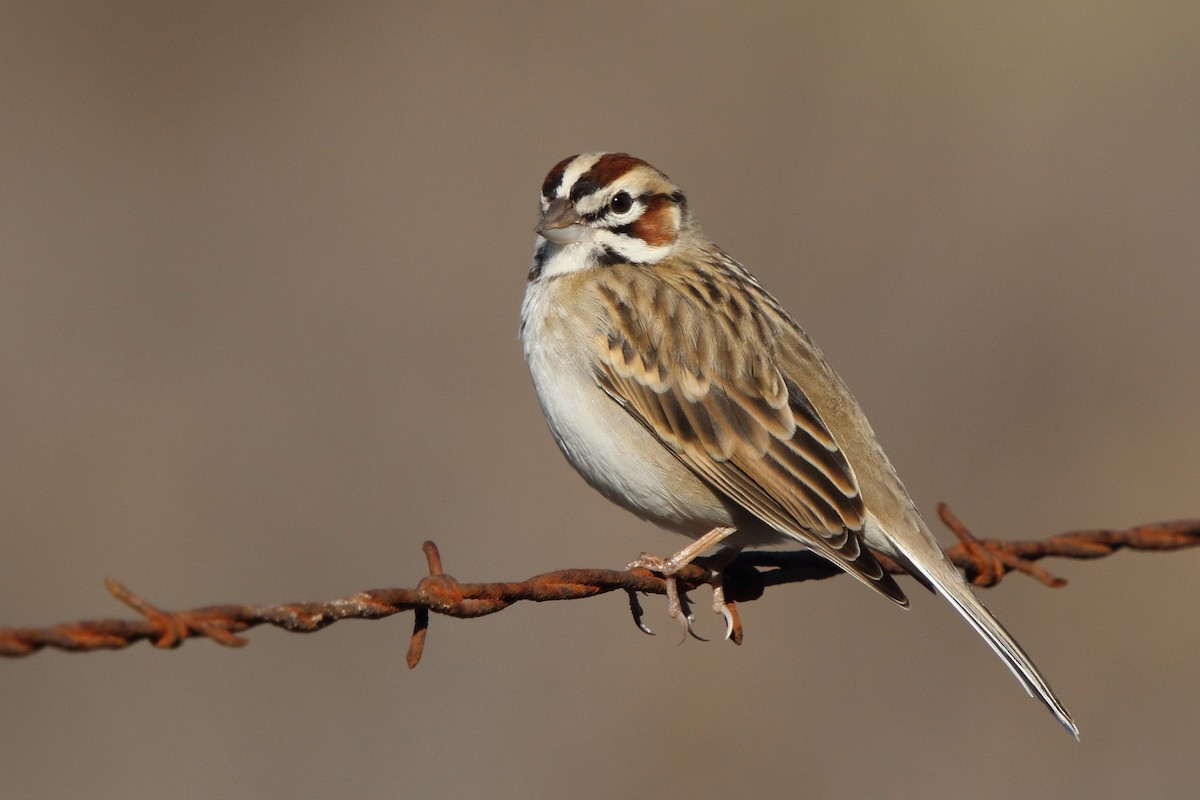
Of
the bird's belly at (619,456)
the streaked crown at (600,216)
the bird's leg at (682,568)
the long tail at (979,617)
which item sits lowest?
the long tail at (979,617)

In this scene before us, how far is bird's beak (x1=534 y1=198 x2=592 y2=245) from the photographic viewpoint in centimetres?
641

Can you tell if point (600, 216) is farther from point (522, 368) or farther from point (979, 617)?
point (522, 368)

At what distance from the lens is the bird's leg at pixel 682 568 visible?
5.70 meters

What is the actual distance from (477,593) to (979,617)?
1.96 meters

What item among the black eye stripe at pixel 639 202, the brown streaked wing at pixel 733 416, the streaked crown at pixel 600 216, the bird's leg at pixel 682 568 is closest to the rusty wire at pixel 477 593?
the bird's leg at pixel 682 568

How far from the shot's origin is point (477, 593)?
4.35 m

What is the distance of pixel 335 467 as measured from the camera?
11117 mm

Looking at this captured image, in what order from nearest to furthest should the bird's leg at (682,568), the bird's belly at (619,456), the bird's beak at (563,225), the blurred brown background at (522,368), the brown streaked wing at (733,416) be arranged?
1. the brown streaked wing at (733,416)
2. the bird's leg at (682,568)
3. the bird's belly at (619,456)
4. the bird's beak at (563,225)
5. the blurred brown background at (522,368)

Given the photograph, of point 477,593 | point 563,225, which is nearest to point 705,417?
point 563,225

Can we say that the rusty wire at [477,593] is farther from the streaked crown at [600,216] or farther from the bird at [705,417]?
the streaked crown at [600,216]

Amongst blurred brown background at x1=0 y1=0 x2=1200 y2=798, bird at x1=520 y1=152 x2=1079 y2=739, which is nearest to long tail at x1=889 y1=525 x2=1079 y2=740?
bird at x1=520 y1=152 x2=1079 y2=739

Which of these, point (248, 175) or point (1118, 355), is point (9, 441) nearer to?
point (248, 175)

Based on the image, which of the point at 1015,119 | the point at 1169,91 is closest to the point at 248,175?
the point at 1015,119

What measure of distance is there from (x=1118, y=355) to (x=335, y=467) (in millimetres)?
5944
